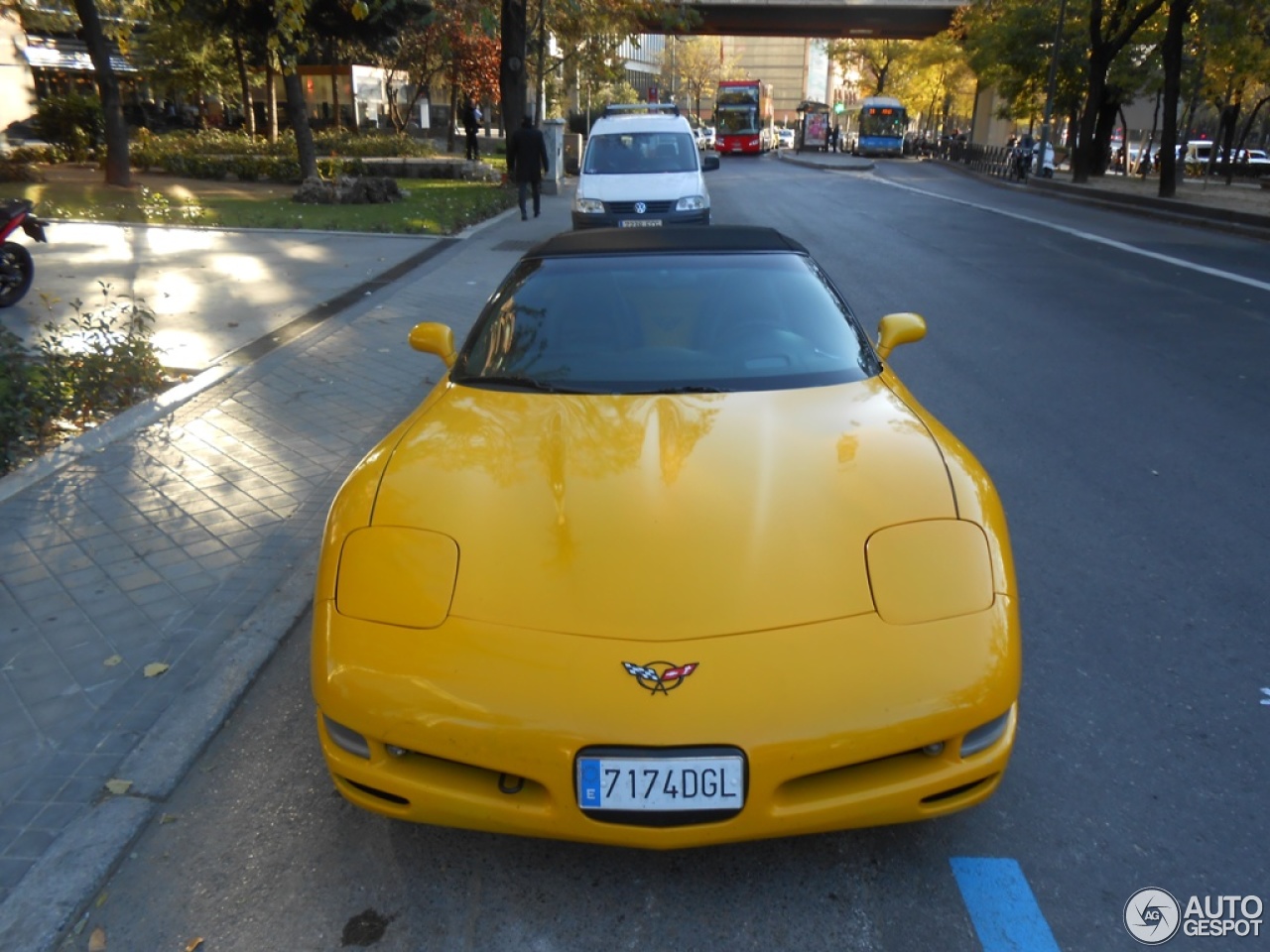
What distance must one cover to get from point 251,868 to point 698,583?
1467 mm

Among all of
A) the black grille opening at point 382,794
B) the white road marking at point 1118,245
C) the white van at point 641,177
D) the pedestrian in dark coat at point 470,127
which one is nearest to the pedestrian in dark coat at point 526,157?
the white van at point 641,177

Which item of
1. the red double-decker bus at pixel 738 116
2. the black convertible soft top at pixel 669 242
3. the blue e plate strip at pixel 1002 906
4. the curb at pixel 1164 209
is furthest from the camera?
the red double-decker bus at pixel 738 116

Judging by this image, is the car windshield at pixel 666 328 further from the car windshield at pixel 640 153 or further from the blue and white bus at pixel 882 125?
the blue and white bus at pixel 882 125

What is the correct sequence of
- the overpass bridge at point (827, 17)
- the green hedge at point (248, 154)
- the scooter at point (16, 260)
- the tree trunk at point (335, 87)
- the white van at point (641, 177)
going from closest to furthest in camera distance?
1. the scooter at point (16, 260)
2. the white van at point (641, 177)
3. the green hedge at point (248, 154)
4. the tree trunk at point (335, 87)
5. the overpass bridge at point (827, 17)

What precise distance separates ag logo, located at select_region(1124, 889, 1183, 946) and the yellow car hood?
1016 millimetres

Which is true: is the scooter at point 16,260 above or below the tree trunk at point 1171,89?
below

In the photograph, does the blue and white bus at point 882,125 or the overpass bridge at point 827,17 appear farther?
the blue and white bus at point 882,125

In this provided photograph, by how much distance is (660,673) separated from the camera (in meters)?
2.40

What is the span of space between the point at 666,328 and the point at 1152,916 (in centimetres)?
252

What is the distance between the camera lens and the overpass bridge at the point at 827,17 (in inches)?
2039

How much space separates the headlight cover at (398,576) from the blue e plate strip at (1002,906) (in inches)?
60.5

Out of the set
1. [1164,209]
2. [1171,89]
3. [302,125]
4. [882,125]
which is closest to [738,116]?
[882,125]

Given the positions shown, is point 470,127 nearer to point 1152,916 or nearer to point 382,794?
point 382,794

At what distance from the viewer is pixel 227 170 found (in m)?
24.9
